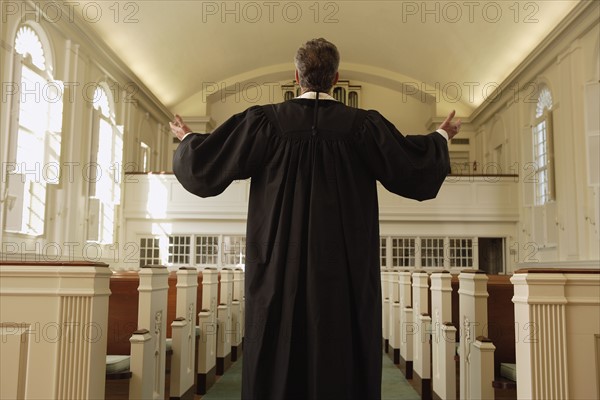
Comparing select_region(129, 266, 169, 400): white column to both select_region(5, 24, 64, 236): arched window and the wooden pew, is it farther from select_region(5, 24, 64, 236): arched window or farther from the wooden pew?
select_region(5, 24, 64, 236): arched window

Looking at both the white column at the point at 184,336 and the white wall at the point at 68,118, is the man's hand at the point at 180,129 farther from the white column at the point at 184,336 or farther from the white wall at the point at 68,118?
the white wall at the point at 68,118

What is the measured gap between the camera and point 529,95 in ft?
44.5

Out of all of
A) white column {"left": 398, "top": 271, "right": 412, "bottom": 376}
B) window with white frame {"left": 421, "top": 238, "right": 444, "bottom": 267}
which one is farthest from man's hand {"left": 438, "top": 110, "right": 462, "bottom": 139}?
window with white frame {"left": 421, "top": 238, "right": 444, "bottom": 267}

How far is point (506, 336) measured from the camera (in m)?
4.52

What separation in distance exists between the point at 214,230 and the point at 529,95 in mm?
7615

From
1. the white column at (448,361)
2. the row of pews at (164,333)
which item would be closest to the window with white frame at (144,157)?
the row of pews at (164,333)

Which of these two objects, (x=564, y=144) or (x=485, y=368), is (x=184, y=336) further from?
(x=564, y=144)

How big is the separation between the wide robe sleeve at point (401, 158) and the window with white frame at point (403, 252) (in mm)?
12098

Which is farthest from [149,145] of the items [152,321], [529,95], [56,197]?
[152,321]

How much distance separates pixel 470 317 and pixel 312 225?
91.5 inches

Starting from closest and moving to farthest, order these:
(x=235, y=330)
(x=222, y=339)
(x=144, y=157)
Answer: (x=222, y=339) → (x=235, y=330) → (x=144, y=157)

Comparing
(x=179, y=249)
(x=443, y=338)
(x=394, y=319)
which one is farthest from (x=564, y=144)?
(x=179, y=249)

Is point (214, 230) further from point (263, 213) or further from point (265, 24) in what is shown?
point (263, 213)

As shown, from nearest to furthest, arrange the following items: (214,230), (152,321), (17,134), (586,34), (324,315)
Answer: (324,315) < (152,321) < (17,134) < (586,34) < (214,230)
